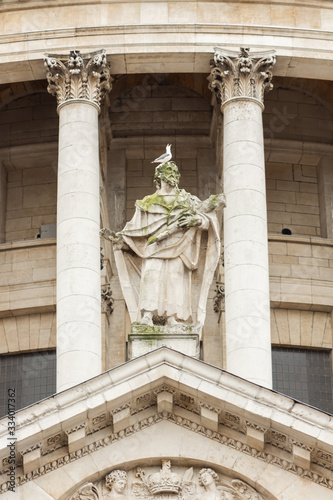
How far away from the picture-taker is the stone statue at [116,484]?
28.7m

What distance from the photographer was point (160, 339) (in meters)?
31.4

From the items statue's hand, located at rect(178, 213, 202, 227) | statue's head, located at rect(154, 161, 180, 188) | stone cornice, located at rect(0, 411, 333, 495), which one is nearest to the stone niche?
stone cornice, located at rect(0, 411, 333, 495)

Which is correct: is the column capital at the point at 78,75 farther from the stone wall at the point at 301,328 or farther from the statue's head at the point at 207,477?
the statue's head at the point at 207,477

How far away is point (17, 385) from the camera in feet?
153

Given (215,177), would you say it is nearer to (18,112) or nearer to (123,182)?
(123,182)

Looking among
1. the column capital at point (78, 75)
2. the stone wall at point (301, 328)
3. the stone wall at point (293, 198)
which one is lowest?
the stone wall at point (301, 328)

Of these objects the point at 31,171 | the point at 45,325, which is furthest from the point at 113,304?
the point at 31,171

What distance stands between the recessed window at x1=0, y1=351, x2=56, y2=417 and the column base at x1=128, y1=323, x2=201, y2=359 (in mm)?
14562

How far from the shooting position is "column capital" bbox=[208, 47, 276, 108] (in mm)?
43531

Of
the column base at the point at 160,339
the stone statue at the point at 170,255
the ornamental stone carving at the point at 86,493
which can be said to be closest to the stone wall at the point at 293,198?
the stone statue at the point at 170,255

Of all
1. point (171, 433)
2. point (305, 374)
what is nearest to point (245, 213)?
point (305, 374)

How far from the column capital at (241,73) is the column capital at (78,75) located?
111 inches

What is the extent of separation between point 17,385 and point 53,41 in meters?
9.24

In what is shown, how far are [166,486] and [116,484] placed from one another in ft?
2.71
